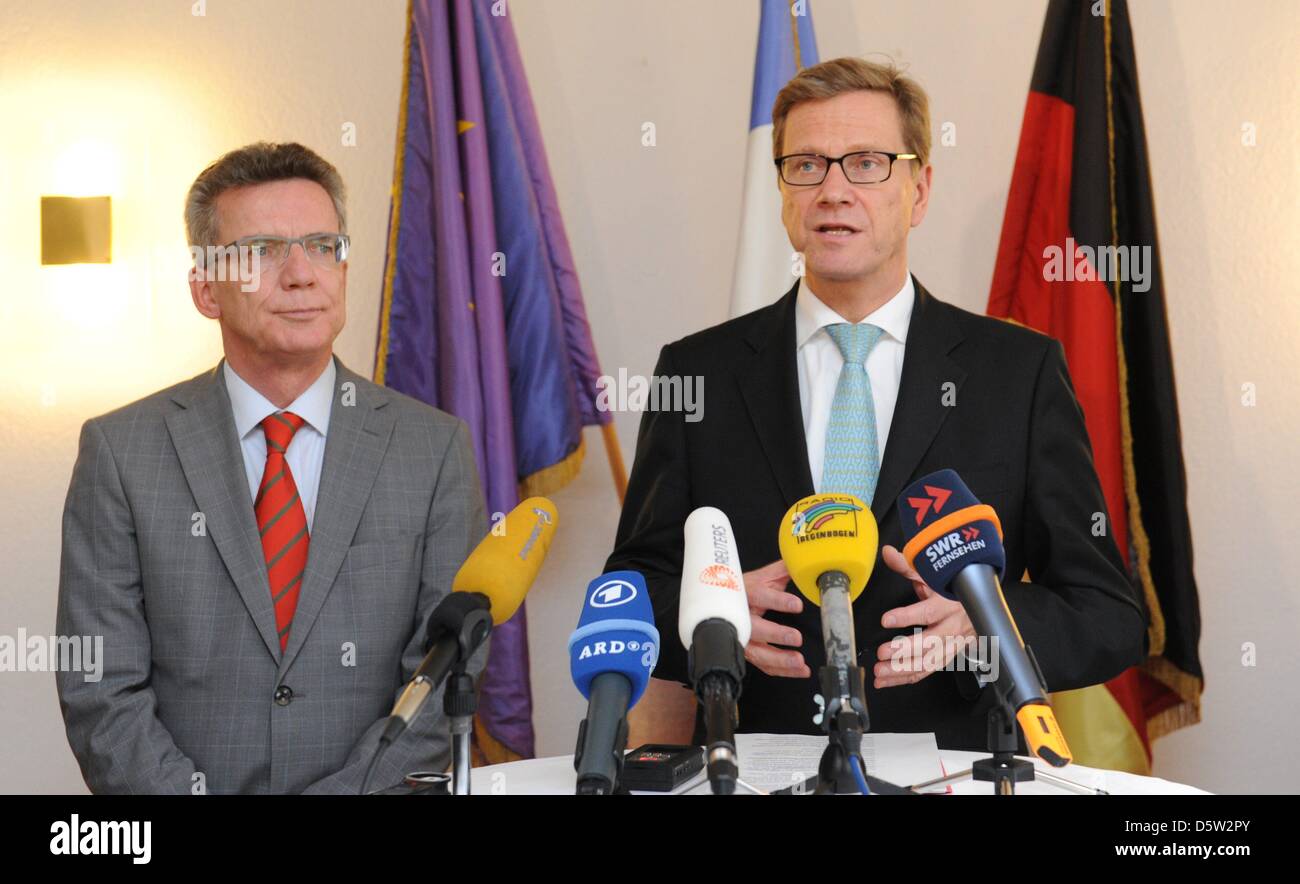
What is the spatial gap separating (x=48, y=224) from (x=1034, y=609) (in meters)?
3.23

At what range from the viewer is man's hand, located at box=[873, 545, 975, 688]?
2021 millimetres

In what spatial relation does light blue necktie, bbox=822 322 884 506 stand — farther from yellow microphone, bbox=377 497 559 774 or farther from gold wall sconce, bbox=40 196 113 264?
gold wall sconce, bbox=40 196 113 264

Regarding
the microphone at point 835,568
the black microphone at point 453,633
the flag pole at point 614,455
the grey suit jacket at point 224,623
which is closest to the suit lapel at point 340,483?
the grey suit jacket at point 224,623

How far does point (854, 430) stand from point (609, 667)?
1.27 m

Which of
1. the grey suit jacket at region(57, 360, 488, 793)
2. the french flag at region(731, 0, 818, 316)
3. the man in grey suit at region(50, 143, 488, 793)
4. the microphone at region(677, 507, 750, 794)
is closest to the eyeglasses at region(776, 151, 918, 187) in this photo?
the man in grey suit at region(50, 143, 488, 793)

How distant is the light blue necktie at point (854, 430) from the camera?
2.55 metres

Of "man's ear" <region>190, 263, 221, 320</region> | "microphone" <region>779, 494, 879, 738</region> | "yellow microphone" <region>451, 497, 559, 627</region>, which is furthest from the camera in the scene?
"man's ear" <region>190, 263, 221, 320</region>

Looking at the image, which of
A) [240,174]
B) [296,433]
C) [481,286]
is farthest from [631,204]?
[296,433]

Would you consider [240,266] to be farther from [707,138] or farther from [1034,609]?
[707,138]

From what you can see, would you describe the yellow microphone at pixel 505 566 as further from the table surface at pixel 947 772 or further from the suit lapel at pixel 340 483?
the suit lapel at pixel 340 483

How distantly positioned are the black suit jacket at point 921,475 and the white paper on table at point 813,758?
0.23 meters

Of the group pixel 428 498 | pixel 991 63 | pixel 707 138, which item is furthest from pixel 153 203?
pixel 991 63

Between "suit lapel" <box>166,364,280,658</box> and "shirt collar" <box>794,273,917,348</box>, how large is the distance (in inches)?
45.0

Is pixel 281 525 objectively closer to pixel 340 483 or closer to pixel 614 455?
pixel 340 483
